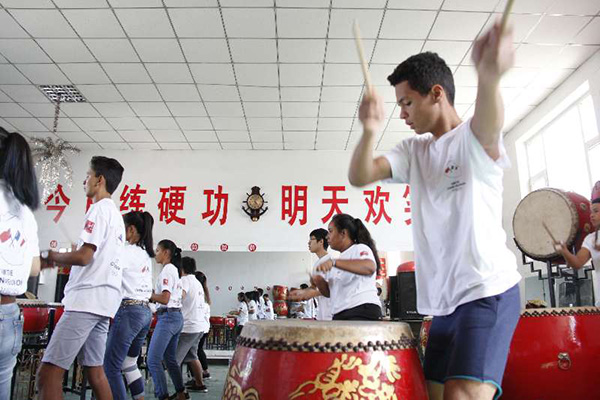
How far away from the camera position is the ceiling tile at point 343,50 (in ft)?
14.9

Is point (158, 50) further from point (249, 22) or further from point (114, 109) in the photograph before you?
point (114, 109)

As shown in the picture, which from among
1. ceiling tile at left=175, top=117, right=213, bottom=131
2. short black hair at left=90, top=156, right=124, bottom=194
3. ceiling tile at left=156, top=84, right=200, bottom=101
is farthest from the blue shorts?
ceiling tile at left=175, top=117, right=213, bottom=131

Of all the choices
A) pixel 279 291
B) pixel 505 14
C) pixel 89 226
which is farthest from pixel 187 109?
pixel 505 14

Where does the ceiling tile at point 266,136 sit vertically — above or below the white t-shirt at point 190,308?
above

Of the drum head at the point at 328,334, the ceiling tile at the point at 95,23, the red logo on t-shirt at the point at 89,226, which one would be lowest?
the drum head at the point at 328,334

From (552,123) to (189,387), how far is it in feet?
17.6

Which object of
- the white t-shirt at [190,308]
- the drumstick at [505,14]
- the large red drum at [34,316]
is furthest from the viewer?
the white t-shirt at [190,308]

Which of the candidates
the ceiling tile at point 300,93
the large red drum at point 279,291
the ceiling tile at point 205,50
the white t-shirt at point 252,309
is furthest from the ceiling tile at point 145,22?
the large red drum at point 279,291

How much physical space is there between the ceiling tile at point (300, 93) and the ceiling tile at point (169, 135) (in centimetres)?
196

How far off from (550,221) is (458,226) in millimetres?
2453

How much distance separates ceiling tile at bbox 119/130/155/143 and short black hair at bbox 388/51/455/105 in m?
6.19

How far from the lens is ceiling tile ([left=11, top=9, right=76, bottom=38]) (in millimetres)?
4172

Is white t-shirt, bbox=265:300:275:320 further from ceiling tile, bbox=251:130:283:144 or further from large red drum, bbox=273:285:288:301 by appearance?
ceiling tile, bbox=251:130:283:144

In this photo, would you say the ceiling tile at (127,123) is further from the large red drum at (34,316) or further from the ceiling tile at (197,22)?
the large red drum at (34,316)
